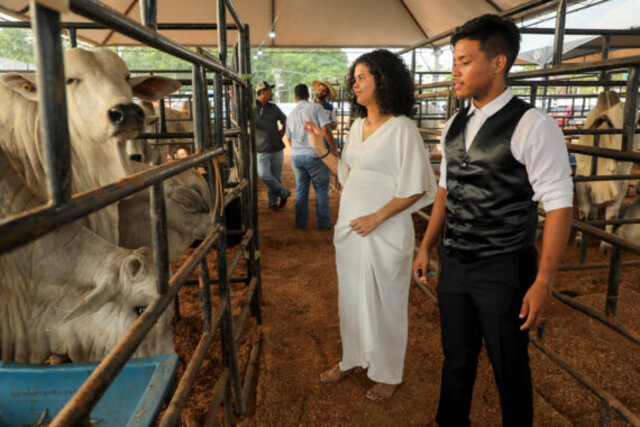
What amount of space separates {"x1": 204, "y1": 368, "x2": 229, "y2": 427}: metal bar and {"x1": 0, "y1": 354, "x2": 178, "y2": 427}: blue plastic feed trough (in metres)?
0.24

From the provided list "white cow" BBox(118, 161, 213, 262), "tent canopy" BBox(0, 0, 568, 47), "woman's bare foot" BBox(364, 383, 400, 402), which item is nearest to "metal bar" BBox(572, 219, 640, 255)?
"woman's bare foot" BBox(364, 383, 400, 402)

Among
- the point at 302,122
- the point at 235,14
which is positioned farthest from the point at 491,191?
the point at 302,122

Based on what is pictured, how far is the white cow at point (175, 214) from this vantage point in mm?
2521

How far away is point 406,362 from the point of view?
8.62ft

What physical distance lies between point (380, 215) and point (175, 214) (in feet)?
4.15

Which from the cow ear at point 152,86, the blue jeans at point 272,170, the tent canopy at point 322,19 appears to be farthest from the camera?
the tent canopy at point 322,19

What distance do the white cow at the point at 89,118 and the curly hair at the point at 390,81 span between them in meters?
1.07

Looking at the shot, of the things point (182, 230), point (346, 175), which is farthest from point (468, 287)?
point (182, 230)

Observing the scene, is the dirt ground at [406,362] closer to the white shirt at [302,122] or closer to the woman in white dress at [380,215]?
the woman in white dress at [380,215]

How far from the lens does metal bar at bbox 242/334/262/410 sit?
228cm

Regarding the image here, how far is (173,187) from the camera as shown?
8.71ft

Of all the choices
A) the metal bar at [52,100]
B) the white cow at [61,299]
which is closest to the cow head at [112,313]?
the white cow at [61,299]

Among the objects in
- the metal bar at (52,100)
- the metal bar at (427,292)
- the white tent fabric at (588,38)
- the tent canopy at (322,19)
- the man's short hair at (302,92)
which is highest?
the tent canopy at (322,19)

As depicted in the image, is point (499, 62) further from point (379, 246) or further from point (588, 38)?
point (588, 38)
